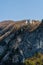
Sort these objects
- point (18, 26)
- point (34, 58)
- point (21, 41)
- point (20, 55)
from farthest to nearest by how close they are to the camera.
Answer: point (18, 26)
point (21, 41)
point (20, 55)
point (34, 58)

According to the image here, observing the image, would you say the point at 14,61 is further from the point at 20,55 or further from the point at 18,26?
the point at 18,26

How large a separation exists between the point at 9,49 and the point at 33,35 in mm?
11118

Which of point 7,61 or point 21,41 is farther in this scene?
point 21,41

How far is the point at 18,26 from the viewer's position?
15288 cm

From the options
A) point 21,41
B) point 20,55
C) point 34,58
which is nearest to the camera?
point 34,58

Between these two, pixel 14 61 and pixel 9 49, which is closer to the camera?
pixel 14 61

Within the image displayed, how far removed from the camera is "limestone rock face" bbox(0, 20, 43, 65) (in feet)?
415

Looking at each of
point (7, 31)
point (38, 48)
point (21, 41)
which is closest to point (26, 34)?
point (21, 41)

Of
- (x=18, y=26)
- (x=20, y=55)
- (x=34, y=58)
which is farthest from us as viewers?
(x=18, y=26)

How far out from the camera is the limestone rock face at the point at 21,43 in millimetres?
126350

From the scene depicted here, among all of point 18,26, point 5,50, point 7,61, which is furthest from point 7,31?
point 7,61

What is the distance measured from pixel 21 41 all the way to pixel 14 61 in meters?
12.8

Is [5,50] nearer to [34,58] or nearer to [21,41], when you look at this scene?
[21,41]

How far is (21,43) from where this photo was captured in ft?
438
